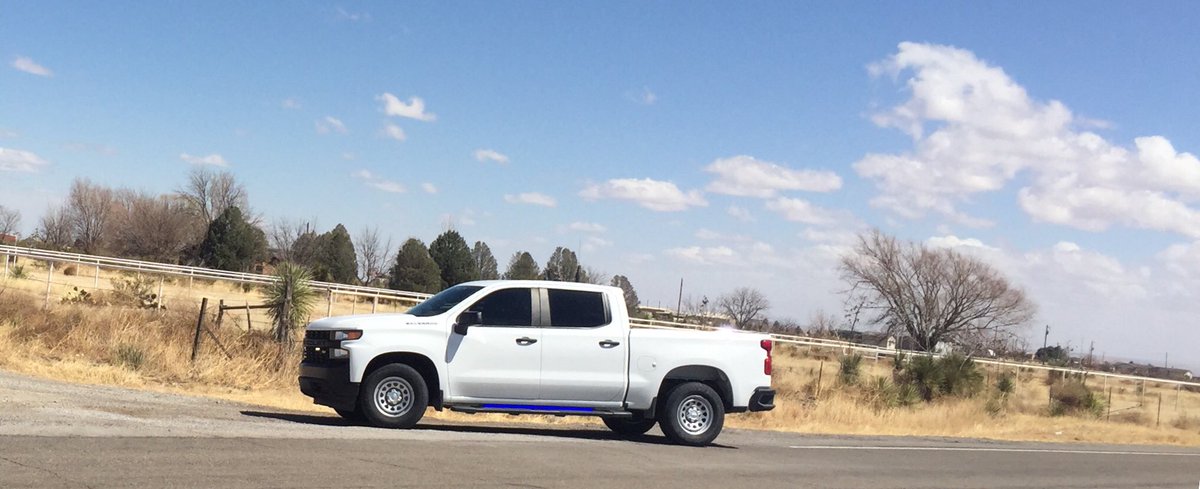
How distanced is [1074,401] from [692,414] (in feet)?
87.5

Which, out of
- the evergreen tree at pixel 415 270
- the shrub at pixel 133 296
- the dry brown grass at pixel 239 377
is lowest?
the dry brown grass at pixel 239 377

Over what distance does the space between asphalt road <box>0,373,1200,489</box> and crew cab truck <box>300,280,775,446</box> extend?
0.41 metres

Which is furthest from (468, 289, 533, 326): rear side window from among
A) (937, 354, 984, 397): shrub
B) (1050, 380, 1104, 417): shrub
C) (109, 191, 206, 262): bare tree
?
(109, 191, 206, 262): bare tree

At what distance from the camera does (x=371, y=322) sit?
1287 cm

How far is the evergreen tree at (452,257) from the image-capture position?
220 ft

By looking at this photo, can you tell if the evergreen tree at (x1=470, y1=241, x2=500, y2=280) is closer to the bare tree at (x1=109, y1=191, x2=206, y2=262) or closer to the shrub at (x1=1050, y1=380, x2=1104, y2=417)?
the bare tree at (x1=109, y1=191, x2=206, y2=262)

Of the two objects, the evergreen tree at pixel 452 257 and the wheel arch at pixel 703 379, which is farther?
the evergreen tree at pixel 452 257

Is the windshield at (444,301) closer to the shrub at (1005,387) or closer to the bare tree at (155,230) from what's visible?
the shrub at (1005,387)

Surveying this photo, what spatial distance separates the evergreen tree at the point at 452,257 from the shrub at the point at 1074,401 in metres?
37.7

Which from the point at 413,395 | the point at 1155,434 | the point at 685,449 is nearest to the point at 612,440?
the point at 685,449

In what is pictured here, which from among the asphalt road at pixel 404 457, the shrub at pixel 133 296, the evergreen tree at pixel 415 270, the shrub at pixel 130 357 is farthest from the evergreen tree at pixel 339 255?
the asphalt road at pixel 404 457

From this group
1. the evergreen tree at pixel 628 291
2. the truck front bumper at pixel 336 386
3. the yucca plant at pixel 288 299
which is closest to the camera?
the truck front bumper at pixel 336 386

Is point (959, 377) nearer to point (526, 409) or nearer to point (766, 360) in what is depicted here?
point (766, 360)

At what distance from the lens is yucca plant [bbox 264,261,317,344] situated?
22953mm
